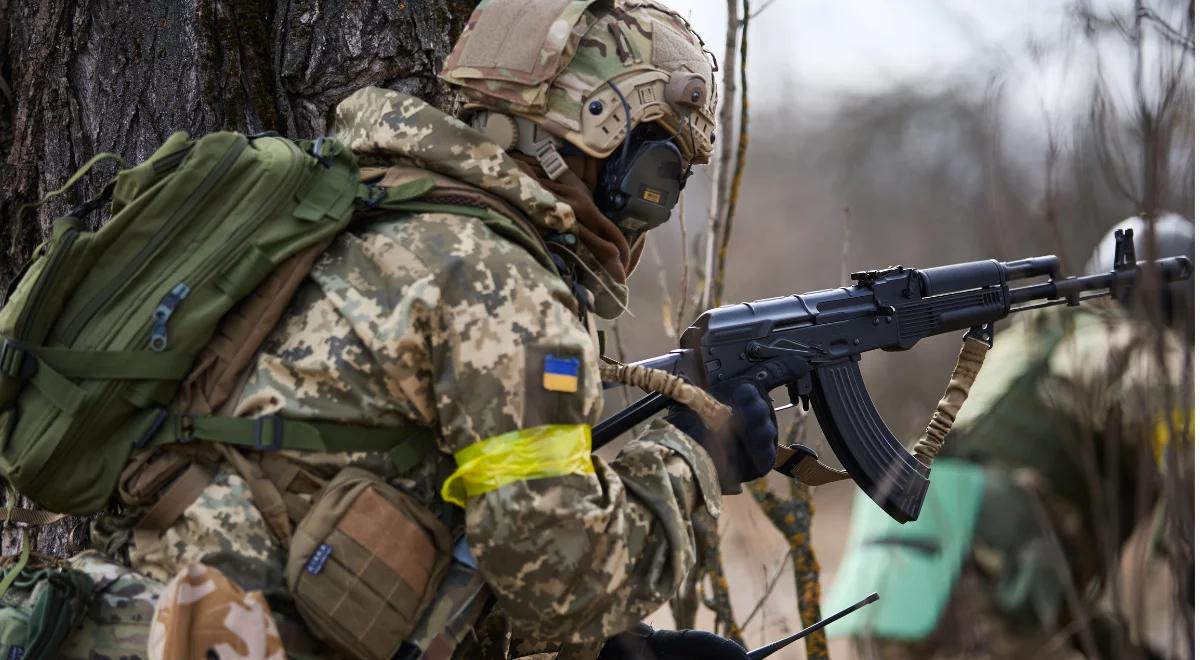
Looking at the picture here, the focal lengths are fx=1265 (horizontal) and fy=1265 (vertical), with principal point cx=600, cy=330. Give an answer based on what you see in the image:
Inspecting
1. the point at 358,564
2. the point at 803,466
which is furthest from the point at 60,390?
the point at 803,466

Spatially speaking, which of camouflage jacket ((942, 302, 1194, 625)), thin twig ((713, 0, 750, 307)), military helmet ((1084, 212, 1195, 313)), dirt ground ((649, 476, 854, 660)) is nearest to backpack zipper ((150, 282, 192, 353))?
camouflage jacket ((942, 302, 1194, 625))

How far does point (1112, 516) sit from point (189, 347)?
1.67m

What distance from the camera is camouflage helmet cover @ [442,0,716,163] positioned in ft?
8.91

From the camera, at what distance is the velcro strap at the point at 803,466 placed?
3.40 meters

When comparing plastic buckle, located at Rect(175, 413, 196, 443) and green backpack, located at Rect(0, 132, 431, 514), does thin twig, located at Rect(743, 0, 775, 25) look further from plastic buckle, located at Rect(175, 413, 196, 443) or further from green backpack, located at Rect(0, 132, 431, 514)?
plastic buckle, located at Rect(175, 413, 196, 443)

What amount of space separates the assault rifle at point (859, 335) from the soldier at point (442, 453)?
1.49 feet

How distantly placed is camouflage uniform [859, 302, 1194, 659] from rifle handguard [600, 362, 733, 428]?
671mm

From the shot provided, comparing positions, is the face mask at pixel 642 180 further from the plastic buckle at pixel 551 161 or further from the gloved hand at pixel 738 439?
the gloved hand at pixel 738 439

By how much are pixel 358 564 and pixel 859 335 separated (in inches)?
67.0

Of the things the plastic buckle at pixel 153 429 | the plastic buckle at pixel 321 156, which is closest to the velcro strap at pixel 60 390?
the plastic buckle at pixel 153 429

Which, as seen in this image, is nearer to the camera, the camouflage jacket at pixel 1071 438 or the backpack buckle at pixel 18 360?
the camouflage jacket at pixel 1071 438

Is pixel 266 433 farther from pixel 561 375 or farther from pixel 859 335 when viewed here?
pixel 859 335

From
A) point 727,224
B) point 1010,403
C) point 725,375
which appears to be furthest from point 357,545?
point 1010,403

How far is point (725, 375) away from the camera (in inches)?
124
